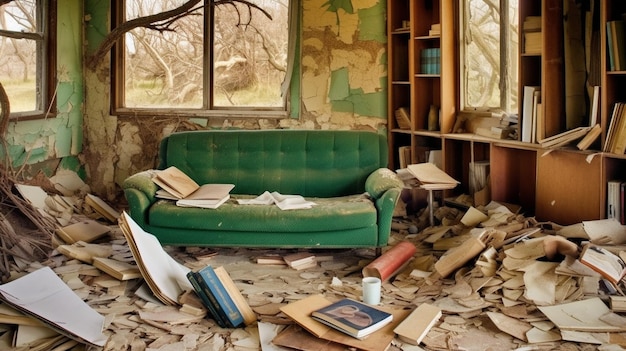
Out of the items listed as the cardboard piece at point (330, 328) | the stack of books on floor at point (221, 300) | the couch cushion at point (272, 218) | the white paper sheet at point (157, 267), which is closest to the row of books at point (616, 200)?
the couch cushion at point (272, 218)

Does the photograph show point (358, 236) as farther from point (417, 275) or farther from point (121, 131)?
point (121, 131)

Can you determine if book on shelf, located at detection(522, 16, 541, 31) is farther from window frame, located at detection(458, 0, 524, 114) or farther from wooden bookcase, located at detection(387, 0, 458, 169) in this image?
wooden bookcase, located at detection(387, 0, 458, 169)

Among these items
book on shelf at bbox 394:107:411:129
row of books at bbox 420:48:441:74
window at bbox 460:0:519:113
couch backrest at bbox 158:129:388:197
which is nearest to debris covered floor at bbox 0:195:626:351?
couch backrest at bbox 158:129:388:197

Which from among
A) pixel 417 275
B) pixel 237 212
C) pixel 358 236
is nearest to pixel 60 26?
pixel 237 212

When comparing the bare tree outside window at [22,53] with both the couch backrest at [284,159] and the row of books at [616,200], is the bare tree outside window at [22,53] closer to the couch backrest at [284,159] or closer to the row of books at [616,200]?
the couch backrest at [284,159]

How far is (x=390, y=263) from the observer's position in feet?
13.7

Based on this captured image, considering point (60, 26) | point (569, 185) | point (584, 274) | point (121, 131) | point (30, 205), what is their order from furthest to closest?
point (121, 131) → point (60, 26) → point (30, 205) → point (569, 185) → point (584, 274)

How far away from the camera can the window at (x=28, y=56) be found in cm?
550

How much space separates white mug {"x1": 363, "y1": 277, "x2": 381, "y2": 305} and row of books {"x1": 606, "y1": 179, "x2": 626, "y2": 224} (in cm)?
180

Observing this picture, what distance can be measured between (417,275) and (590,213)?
1.33 meters

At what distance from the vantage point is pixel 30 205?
4.96 meters

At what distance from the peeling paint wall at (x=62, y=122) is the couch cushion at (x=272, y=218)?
207cm

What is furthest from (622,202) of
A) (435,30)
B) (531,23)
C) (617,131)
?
(435,30)

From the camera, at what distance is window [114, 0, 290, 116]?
251 inches
